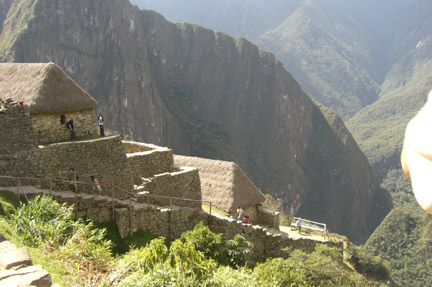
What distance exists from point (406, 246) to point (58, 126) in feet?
167

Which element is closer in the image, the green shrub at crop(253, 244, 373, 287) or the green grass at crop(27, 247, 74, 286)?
the green grass at crop(27, 247, 74, 286)

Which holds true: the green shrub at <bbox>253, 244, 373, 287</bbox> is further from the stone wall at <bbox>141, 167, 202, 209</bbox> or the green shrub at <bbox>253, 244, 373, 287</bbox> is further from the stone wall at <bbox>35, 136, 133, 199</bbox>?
the stone wall at <bbox>35, 136, 133, 199</bbox>

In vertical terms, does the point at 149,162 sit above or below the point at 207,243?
above

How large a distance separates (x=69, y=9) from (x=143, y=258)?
398 feet

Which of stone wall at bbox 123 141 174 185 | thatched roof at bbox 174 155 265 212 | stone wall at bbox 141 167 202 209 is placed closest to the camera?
stone wall at bbox 141 167 202 209

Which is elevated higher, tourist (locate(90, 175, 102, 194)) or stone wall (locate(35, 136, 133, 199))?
stone wall (locate(35, 136, 133, 199))

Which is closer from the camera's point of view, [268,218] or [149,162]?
[149,162]

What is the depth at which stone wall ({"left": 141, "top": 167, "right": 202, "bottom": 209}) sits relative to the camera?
16.2 m

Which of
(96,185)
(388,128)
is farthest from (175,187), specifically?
(388,128)

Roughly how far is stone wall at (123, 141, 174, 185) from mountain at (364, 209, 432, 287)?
37.7 metres

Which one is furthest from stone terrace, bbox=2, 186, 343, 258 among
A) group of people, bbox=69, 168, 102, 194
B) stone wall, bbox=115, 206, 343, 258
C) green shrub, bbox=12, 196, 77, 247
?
green shrub, bbox=12, 196, 77, 247

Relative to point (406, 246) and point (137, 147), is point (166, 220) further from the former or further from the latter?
point (406, 246)

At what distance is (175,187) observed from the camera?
672 inches

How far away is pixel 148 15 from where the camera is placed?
161250mm
